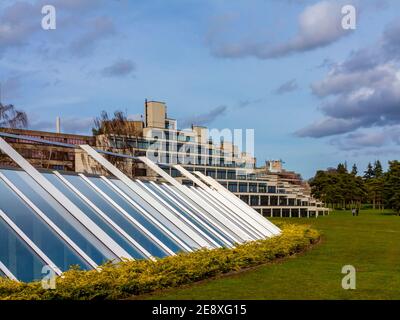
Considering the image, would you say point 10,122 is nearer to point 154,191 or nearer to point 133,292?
point 154,191

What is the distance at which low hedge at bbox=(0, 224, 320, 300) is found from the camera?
9.08m

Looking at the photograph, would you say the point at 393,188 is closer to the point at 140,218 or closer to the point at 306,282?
the point at 306,282

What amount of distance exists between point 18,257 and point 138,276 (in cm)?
255

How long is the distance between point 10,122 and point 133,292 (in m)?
36.1

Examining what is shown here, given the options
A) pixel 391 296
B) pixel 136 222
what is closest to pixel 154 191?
pixel 136 222

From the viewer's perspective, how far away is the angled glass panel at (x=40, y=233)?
10.5 metres

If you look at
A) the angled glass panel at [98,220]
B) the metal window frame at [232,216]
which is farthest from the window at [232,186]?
the angled glass panel at [98,220]

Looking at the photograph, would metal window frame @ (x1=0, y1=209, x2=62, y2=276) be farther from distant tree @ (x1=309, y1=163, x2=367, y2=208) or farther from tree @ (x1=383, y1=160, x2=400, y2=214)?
distant tree @ (x1=309, y1=163, x2=367, y2=208)

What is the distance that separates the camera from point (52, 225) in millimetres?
11102

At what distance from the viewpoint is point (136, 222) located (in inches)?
556

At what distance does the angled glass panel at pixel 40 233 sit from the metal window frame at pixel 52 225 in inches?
2.0

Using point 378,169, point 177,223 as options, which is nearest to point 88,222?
point 177,223


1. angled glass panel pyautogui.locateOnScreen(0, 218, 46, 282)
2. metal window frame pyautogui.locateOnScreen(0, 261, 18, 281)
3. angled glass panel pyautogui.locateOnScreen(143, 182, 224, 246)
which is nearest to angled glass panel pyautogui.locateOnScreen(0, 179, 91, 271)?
angled glass panel pyautogui.locateOnScreen(0, 218, 46, 282)

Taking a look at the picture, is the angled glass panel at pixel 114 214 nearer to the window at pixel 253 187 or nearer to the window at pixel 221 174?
the window at pixel 253 187
